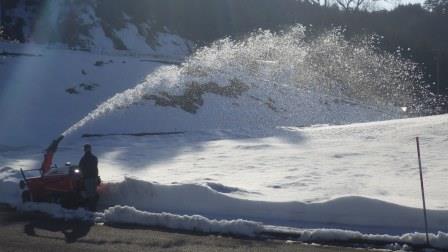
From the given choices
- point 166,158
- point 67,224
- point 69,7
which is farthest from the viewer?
point 69,7

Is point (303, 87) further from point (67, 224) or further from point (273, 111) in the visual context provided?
point (67, 224)

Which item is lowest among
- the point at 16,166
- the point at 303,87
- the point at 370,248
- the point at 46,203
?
the point at 370,248

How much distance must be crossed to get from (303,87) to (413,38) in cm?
4638

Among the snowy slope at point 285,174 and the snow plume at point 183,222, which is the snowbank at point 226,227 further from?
the snowy slope at point 285,174

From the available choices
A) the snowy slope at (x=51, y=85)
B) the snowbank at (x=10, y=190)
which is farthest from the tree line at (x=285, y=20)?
the snowbank at (x=10, y=190)

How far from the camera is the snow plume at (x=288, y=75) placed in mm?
32312

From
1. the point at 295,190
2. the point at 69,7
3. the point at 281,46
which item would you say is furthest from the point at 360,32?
the point at 295,190

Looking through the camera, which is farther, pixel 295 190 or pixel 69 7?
pixel 69 7

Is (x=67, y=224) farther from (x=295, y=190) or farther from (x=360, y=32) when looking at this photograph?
(x=360, y=32)

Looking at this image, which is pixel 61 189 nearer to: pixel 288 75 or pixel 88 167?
pixel 88 167

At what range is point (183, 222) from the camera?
9906mm

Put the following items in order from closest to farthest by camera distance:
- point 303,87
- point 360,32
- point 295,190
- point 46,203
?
point 46,203 < point 295,190 < point 303,87 < point 360,32

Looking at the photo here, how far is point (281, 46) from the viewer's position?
5269 centimetres

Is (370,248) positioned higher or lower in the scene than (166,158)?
lower
